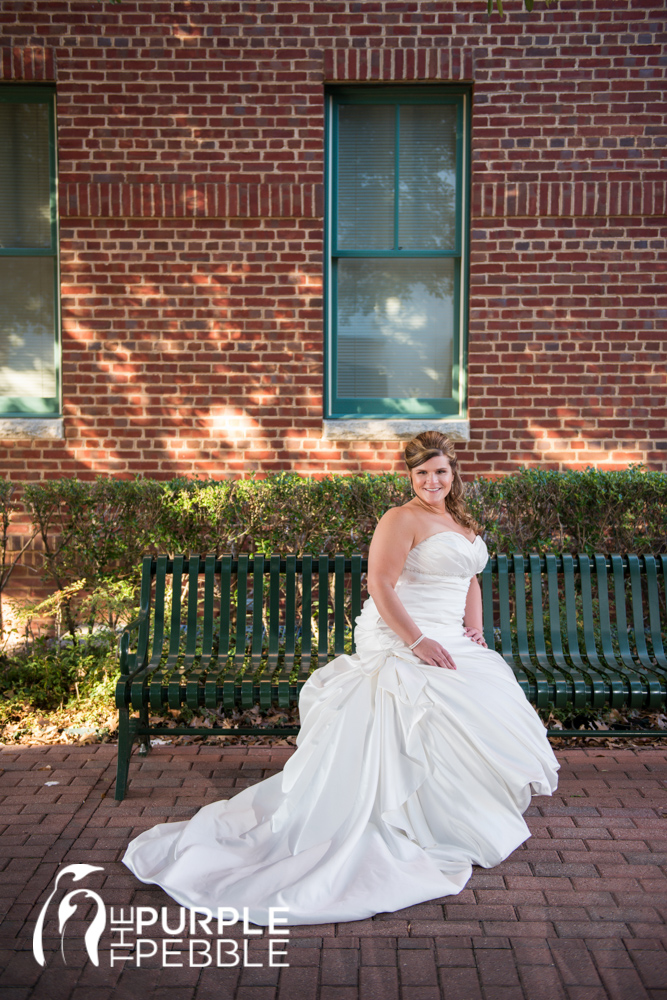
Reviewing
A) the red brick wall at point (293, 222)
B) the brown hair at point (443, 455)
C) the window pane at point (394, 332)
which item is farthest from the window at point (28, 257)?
the brown hair at point (443, 455)

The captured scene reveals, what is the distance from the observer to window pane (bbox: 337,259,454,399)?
20.4 ft

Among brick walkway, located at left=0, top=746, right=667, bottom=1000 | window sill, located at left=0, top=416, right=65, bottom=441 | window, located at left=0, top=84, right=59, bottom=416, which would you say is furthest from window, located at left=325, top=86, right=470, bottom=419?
brick walkway, located at left=0, top=746, right=667, bottom=1000

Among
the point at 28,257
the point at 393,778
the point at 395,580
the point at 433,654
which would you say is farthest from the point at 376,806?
the point at 28,257

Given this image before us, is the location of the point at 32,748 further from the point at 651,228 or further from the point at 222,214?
Answer: the point at 651,228

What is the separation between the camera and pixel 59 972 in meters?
2.40

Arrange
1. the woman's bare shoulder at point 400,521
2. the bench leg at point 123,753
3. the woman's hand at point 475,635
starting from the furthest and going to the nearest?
1. the woman's hand at point 475,635
2. the bench leg at point 123,753
3. the woman's bare shoulder at point 400,521

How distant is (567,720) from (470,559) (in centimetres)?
162

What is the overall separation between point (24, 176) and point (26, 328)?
123cm

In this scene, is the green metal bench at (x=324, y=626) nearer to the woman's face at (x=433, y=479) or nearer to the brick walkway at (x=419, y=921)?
the brick walkway at (x=419, y=921)

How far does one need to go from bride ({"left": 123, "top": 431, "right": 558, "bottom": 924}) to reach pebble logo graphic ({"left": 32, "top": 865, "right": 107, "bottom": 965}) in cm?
18

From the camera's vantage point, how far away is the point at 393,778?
9.80 feet

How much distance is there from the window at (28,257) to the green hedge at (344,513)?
1663 millimetres

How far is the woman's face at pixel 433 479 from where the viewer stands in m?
3.52

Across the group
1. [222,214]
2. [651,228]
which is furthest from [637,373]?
[222,214]
